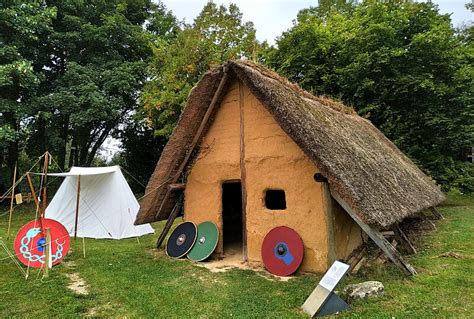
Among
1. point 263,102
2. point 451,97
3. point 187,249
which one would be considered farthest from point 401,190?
point 451,97

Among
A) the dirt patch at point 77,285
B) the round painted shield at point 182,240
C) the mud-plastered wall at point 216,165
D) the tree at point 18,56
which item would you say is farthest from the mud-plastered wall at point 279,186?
the tree at point 18,56

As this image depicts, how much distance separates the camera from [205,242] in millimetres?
7914

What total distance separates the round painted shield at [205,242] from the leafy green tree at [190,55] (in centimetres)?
759

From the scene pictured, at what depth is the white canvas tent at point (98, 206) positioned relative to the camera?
36.4 feet

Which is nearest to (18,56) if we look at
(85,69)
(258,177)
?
(85,69)

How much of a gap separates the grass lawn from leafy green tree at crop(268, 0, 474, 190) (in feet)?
26.6

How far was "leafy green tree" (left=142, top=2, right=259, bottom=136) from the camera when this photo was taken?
1474 cm

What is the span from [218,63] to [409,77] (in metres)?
8.28

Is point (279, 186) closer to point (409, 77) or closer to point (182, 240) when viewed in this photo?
point (182, 240)

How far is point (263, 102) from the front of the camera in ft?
22.6

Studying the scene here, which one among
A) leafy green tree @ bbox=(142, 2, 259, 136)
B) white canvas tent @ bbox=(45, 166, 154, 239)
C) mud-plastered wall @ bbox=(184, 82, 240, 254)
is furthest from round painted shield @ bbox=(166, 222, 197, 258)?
leafy green tree @ bbox=(142, 2, 259, 136)

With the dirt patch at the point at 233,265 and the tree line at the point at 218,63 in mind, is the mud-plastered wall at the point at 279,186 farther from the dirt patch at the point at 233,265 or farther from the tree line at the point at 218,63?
the tree line at the point at 218,63

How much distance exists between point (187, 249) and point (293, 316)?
401 cm

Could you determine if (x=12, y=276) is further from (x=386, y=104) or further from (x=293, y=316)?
(x=386, y=104)
